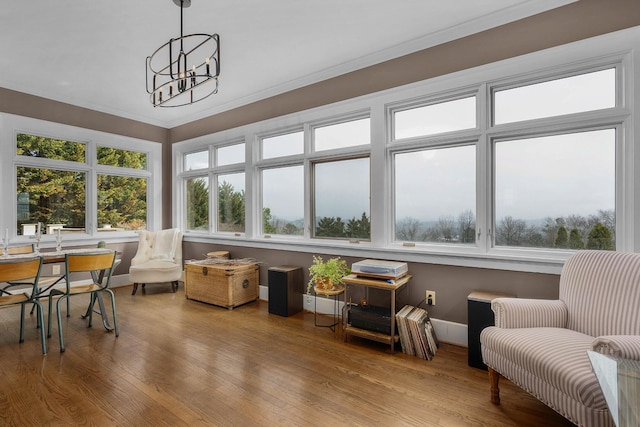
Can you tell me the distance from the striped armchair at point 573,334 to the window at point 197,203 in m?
4.49

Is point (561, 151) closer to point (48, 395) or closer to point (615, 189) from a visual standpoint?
point (615, 189)

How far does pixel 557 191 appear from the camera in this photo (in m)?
2.49

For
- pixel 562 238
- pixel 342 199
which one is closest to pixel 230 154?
pixel 342 199

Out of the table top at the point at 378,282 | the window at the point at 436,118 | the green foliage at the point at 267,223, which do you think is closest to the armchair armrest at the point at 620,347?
the table top at the point at 378,282

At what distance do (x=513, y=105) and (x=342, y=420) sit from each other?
2.77 metres

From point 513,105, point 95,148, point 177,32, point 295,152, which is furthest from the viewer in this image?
point 95,148

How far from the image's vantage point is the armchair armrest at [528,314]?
1930 millimetres

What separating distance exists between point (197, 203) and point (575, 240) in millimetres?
5078

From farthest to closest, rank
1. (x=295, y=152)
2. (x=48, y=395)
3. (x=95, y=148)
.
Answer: (x=95, y=148), (x=295, y=152), (x=48, y=395)

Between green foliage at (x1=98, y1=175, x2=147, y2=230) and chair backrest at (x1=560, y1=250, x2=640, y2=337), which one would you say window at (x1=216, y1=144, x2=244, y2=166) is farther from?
chair backrest at (x1=560, y1=250, x2=640, y2=337)

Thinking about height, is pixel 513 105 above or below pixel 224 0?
below

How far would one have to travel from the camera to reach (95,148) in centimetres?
471

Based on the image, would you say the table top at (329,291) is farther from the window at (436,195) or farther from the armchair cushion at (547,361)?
the armchair cushion at (547,361)

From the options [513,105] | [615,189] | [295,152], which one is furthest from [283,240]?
[615,189]
